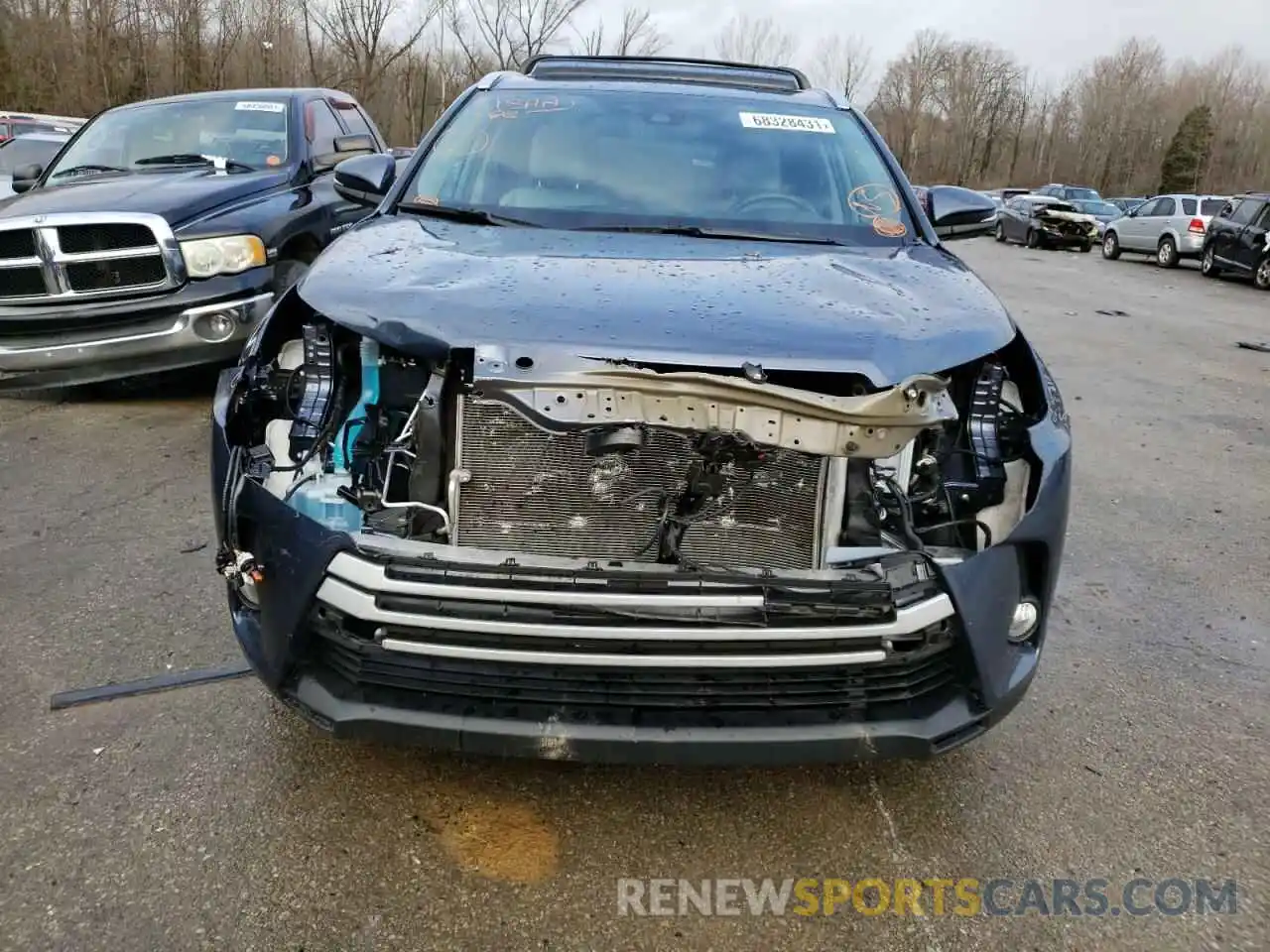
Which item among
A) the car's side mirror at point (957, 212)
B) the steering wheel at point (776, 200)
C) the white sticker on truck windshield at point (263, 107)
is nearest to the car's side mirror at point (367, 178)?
the steering wheel at point (776, 200)

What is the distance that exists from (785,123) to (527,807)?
267 centimetres

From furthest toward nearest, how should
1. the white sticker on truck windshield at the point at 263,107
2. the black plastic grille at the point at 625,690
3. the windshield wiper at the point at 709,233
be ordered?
the white sticker on truck windshield at the point at 263,107, the windshield wiper at the point at 709,233, the black plastic grille at the point at 625,690

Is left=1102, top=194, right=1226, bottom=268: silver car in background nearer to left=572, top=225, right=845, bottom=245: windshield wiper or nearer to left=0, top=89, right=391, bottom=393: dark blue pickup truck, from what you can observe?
left=0, top=89, right=391, bottom=393: dark blue pickup truck

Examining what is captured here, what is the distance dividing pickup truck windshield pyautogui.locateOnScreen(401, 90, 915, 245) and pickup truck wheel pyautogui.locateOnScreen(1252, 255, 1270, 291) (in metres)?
16.4

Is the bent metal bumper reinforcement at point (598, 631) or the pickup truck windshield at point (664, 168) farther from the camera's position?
the pickup truck windshield at point (664, 168)

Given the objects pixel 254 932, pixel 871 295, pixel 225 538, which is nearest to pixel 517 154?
pixel 871 295

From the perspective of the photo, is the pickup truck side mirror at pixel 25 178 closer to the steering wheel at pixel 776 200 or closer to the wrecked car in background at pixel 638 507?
the wrecked car in background at pixel 638 507

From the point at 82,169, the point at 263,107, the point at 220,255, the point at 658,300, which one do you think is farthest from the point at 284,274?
the point at 658,300

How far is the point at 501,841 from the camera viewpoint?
2.28m

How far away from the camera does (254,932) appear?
78.3 inches

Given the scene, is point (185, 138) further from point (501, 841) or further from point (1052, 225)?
point (1052, 225)

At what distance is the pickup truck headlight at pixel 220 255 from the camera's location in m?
5.18

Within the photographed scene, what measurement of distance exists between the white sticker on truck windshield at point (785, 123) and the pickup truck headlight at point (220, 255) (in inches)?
122

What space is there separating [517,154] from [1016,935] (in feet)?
9.46
